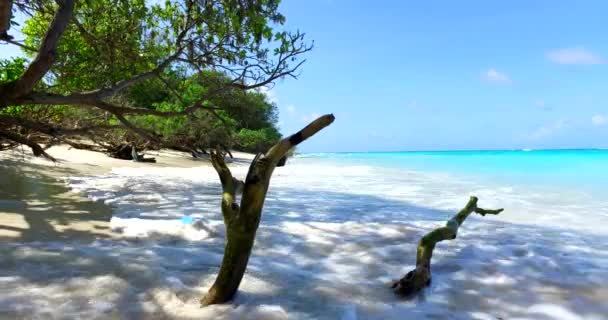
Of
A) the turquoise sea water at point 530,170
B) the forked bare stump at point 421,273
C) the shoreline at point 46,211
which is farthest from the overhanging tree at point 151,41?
the turquoise sea water at point 530,170

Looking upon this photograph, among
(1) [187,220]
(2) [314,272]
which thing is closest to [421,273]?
(2) [314,272]

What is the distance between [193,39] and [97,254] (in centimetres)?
504

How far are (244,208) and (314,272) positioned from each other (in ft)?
4.46

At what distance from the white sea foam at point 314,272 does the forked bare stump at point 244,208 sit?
0.15 metres

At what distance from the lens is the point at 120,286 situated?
2.45 metres

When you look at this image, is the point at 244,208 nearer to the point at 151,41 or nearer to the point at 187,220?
the point at 187,220

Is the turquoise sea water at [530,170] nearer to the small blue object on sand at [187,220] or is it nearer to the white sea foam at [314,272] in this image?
the white sea foam at [314,272]

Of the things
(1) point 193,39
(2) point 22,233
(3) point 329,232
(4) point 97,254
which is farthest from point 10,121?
(3) point 329,232

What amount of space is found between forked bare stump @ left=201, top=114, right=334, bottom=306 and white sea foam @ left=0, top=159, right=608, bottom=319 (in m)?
0.15

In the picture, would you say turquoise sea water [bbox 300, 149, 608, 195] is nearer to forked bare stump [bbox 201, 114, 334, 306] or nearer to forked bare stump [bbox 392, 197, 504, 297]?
forked bare stump [bbox 392, 197, 504, 297]

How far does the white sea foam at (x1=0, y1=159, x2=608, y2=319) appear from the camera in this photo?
7.46 ft

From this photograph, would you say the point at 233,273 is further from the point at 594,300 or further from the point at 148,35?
the point at 148,35

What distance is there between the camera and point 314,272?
3.17m

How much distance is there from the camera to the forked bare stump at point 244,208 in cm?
196
